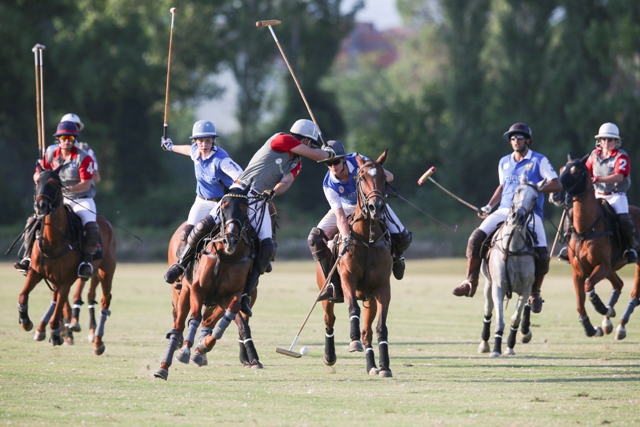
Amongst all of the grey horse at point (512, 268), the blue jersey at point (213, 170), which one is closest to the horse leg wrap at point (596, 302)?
the grey horse at point (512, 268)

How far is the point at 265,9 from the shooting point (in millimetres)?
46094

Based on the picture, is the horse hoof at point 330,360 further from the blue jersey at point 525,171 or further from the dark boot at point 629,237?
the dark boot at point 629,237

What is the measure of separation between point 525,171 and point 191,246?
166 inches

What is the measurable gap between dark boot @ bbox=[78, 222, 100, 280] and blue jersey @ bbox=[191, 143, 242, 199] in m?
1.75

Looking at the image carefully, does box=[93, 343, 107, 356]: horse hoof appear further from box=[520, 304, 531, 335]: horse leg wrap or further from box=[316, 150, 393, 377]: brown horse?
box=[520, 304, 531, 335]: horse leg wrap

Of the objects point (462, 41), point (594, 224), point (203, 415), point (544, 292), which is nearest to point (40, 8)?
point (462, 41)

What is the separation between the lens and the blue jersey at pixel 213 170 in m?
11.4

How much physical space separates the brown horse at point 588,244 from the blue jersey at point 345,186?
10.8 feet

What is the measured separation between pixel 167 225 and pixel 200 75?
10.4 m

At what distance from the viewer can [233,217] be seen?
980 cm

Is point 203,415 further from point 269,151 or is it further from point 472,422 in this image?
point 269,151

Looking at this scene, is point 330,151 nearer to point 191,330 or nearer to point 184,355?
point 191,330

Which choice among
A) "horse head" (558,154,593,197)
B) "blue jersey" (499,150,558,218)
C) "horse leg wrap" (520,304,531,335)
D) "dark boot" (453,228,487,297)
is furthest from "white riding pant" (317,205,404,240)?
"horse head" (558,154,593,197)

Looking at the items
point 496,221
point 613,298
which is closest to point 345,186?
point 496,221
